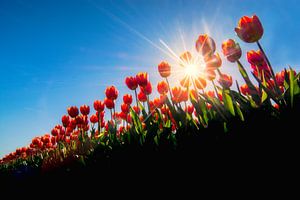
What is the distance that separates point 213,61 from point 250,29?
58 cm

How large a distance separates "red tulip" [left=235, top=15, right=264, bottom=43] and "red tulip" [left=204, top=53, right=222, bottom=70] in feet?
1.31

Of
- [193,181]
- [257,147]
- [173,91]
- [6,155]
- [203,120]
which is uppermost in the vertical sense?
[6,155]

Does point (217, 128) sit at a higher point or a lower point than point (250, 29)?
lower

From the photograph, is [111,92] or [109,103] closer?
[111,92]

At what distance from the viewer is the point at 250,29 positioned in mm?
2717

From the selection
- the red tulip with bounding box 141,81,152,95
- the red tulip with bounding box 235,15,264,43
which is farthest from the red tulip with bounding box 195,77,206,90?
the red tulip with bounding box 141,81,152,95

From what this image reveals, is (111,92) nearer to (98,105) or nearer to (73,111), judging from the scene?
(98,105)

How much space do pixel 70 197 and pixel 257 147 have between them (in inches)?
98.9

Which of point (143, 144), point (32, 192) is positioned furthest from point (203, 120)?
point (32, 192)

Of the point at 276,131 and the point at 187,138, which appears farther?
the point at 187,138

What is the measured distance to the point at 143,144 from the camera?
2.45m

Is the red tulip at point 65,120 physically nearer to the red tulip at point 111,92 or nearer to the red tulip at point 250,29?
the red tulip at point 111,92

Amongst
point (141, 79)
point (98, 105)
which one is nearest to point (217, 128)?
point (141, 79)

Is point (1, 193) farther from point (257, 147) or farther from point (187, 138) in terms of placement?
point (257, 147)
